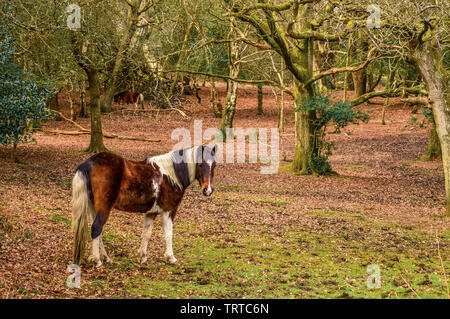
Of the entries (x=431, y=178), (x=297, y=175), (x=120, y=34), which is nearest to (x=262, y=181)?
(x=297, y=175)

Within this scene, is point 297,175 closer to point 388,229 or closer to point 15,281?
point 388,229

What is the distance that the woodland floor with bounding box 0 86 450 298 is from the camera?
746 cm

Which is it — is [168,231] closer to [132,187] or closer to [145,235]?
[145,235]

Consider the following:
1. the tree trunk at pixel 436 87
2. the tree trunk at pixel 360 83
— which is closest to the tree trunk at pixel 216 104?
the tree trunk at pixel 360 83

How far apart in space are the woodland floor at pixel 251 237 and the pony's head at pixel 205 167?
4.77 ft

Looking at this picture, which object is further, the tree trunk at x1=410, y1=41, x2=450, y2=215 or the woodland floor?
the tree trunk at x1=410, y1=41, x2=450, y2=215

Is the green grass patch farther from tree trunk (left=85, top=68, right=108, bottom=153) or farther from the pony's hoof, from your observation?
tree trunk (left=85, top=68, right=108, bottom=153)

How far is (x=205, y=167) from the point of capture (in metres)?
7.97

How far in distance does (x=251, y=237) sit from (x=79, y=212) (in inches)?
187

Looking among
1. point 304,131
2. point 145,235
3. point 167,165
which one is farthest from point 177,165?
point 304,131

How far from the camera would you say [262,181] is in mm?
20297

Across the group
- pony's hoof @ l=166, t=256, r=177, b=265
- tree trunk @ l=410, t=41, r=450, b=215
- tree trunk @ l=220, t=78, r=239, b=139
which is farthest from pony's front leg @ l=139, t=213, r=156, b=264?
tree trunk @ l=220, t=78, r=239, b=139

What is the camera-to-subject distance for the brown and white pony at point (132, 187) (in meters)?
7.46
